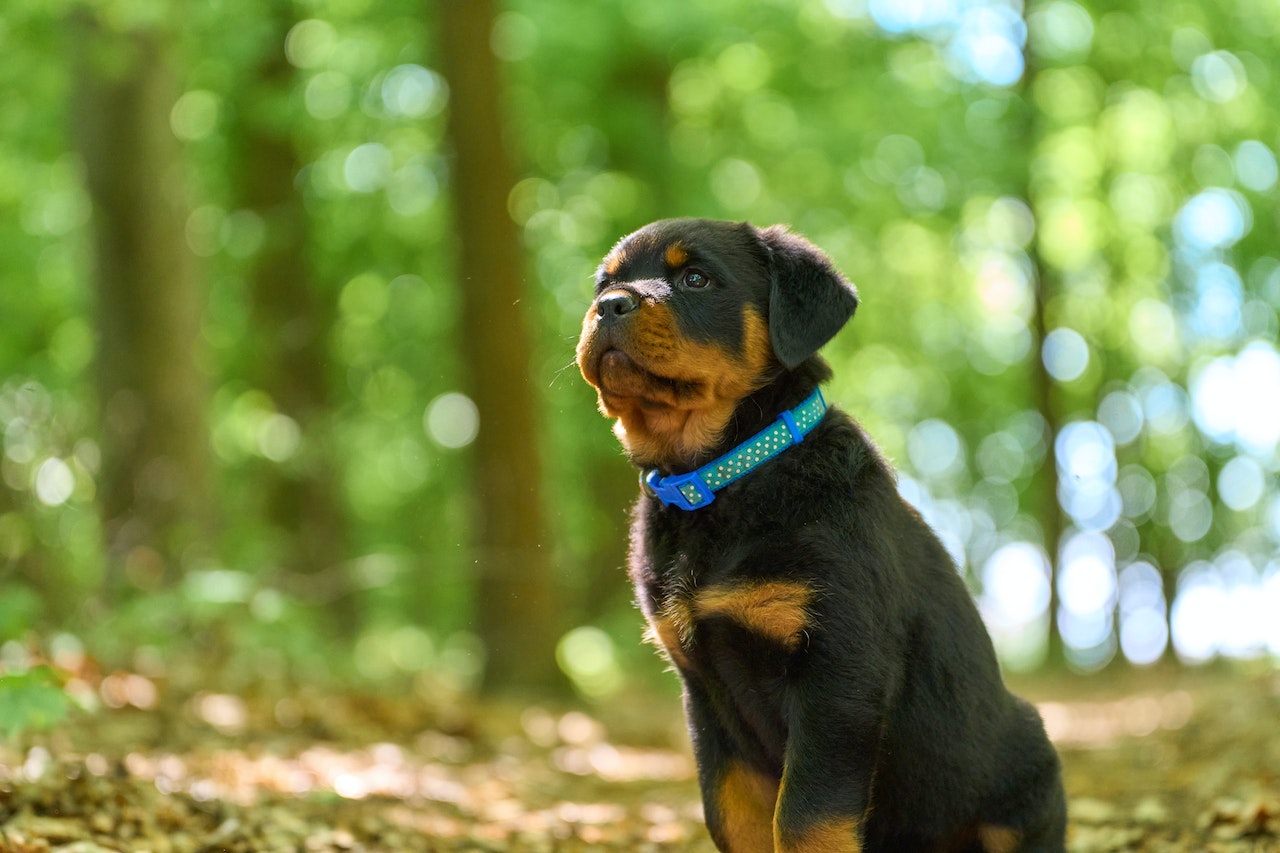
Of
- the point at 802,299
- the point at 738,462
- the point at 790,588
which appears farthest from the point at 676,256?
the point at 790,588

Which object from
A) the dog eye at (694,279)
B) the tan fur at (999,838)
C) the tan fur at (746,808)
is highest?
the dog eye at (694,279)

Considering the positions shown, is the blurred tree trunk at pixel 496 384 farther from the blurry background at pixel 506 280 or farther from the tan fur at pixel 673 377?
the tan fur at pixel 673 377

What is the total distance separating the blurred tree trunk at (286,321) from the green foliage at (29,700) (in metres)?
9.26

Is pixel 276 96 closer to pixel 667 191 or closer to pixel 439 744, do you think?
pixel 667 191

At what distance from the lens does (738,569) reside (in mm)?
3518

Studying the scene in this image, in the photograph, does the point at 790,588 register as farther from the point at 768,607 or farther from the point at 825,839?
the point at 825,839

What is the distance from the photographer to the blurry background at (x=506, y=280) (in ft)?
29.7

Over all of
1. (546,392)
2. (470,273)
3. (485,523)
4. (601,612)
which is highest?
(470,273)

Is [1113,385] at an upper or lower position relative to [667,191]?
lower

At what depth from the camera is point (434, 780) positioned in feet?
21.4

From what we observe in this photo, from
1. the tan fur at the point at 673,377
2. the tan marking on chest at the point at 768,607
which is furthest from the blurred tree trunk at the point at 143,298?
the tan marking on chest at the point at 768,607

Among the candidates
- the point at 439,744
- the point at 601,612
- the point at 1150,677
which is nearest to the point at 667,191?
the point at 601,612

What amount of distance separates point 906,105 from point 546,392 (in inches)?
234

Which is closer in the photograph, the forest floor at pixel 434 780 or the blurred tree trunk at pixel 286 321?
the forest floor at pixel 434 780
